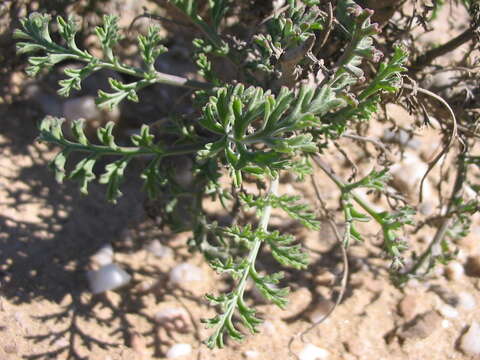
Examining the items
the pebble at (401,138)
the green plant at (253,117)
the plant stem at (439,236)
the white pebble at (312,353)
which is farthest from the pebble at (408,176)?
the white pebble at (312,353)

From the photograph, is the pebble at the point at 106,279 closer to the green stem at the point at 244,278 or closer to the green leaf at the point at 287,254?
Result: the green stem at the point at 244,278

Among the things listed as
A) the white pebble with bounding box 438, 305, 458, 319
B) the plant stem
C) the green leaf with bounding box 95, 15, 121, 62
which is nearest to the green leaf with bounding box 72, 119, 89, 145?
the green leaf with bounding box 95, 15, 121, 62

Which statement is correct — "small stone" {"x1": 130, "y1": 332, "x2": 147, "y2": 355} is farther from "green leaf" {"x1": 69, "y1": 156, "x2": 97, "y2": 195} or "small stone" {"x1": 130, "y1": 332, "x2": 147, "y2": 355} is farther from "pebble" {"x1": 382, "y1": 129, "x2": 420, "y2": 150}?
"pebble" {"x1": 382, "y1": 129, "x2": 420, "y2": 150}

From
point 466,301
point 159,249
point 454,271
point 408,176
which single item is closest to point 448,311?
point 466,301

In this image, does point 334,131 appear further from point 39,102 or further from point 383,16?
point 39,102

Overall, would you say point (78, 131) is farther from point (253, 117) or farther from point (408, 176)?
point (408, 176)

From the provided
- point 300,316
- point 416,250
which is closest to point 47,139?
point 300,316

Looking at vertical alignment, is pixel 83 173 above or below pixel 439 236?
below
